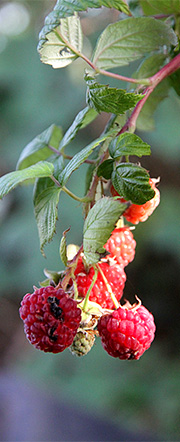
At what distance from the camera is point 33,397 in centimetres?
230

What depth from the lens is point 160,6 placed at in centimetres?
57

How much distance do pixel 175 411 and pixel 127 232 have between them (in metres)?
1.35

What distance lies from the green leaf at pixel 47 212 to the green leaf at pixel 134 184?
0.27 feet

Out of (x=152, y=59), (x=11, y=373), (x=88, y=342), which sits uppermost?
(x=152, y=59)

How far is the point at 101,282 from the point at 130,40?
0.31 meters

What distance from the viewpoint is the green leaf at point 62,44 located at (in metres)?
0.50

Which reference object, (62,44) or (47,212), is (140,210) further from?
(62,44)

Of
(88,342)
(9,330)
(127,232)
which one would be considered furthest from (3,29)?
(88,342)

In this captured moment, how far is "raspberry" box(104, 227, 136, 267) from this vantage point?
1.86 ft

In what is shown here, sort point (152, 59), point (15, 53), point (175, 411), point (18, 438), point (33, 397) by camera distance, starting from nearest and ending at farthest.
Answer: point (152, 59)
point (175, 411)
point (15, 53)
point (18, 438)
point (33, 397)

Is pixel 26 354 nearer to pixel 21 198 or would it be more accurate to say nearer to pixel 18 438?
pixel 18 438

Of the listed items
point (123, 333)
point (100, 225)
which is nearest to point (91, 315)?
point (123, 333)

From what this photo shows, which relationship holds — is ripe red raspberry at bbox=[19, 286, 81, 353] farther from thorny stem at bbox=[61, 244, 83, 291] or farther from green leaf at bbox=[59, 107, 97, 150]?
green leaf at bbox=[59, 107, 97, 150]

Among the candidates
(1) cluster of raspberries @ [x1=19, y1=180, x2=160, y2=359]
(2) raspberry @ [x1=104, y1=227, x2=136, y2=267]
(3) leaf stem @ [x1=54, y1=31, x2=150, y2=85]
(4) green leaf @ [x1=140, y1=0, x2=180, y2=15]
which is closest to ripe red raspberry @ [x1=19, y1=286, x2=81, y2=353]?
(1) cluster of raspberries @ [x1=19, y1=180, x2=160, y2=359]
